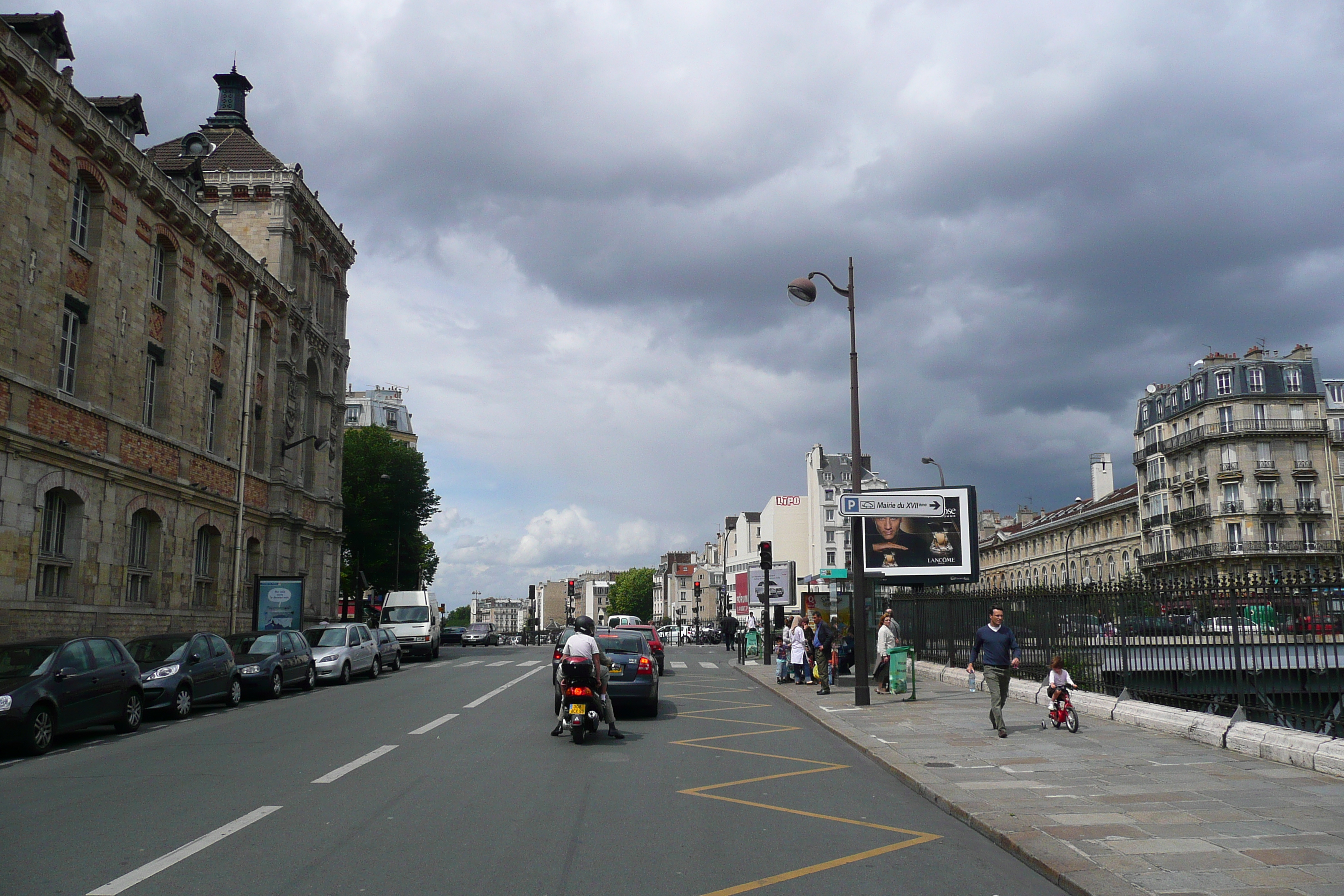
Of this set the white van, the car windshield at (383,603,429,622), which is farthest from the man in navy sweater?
the car windshield at (383,603,429,622)

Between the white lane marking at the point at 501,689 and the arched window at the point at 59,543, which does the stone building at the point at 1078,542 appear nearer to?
the white lane marking at the point at 501,689

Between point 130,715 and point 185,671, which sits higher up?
point 185,671

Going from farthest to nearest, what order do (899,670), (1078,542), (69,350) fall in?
(1078,542), (69,350), (899,670)

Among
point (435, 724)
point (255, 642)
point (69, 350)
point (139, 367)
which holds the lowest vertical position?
point (435, 724)

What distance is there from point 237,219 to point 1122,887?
44.1 m

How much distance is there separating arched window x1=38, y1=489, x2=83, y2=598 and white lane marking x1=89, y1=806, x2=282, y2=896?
19.1 meters

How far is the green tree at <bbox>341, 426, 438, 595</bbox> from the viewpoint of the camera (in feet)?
198

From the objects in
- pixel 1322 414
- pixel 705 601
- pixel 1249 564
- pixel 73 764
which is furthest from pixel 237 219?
pixel 705 601

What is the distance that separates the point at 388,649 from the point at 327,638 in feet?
14.1

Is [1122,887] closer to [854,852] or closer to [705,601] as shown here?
[854,852]

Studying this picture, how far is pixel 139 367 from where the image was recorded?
28.6 m

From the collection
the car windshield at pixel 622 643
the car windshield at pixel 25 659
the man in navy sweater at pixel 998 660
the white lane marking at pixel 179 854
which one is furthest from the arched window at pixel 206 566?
the white lane marking at pixel 179 854

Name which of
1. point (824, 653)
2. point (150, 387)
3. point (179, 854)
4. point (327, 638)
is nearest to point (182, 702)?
point (327, 638)

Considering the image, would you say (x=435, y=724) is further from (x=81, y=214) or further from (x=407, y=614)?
(x=407, y=614)
